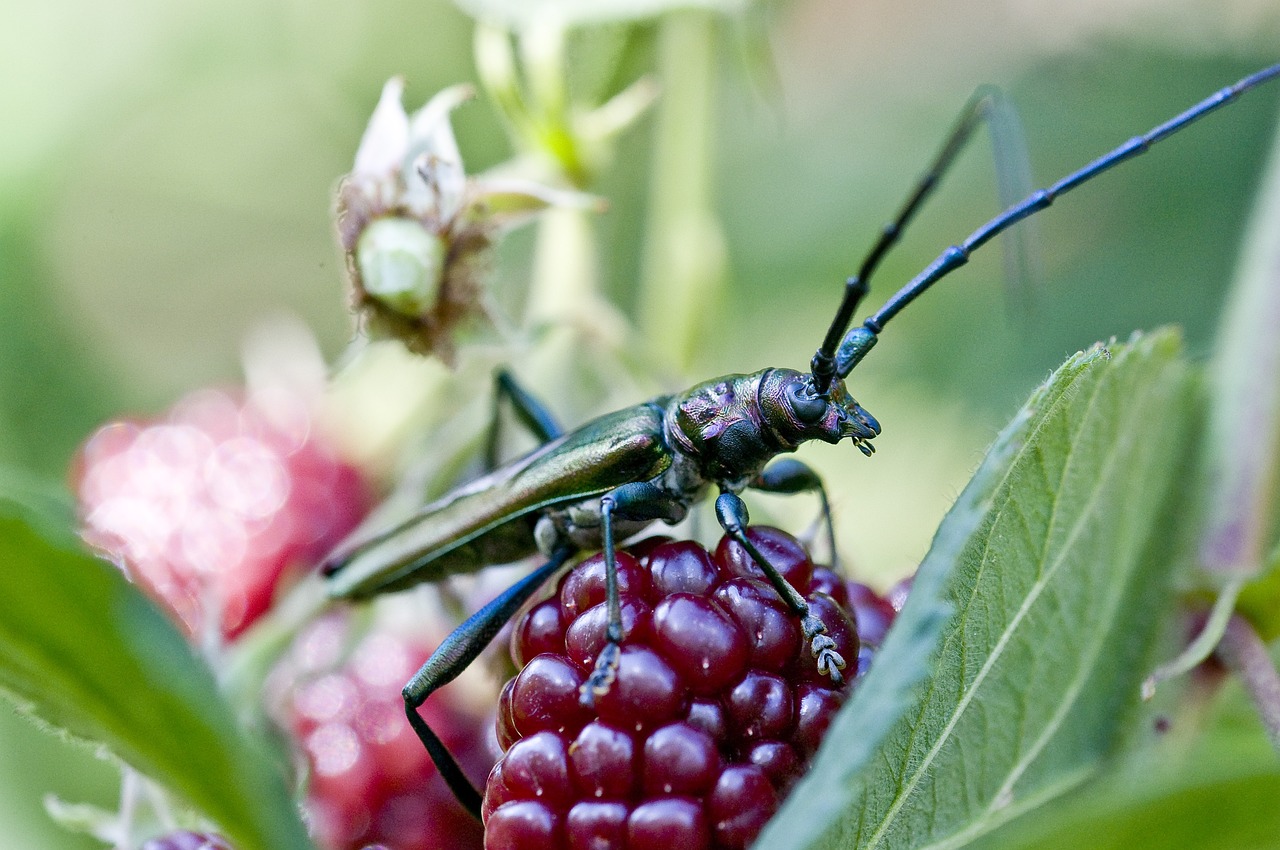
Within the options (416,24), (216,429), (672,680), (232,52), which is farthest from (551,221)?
(232,52)

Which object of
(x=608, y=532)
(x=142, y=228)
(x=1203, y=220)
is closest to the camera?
(x=608, y=532)

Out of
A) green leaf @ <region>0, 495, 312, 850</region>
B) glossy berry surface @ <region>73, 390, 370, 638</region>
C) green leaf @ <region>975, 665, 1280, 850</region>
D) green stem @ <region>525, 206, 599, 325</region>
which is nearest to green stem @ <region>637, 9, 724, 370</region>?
green stem @ <region>525, 206, 599, 325</region>

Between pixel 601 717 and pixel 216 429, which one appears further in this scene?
pixel 216 429

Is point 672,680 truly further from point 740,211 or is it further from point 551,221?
point 740,211

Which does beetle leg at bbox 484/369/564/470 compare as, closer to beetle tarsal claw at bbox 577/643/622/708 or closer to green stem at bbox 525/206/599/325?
green stem at bbox 525/206/599/325

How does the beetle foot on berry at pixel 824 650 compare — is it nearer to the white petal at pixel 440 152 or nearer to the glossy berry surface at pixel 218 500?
the white petal at pixel 440 152

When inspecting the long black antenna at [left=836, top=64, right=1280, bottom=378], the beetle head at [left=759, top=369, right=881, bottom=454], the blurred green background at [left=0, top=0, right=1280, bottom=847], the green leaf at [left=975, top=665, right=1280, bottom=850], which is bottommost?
the green leaf at [left=975, top=665, right=1280, bottom=850]
